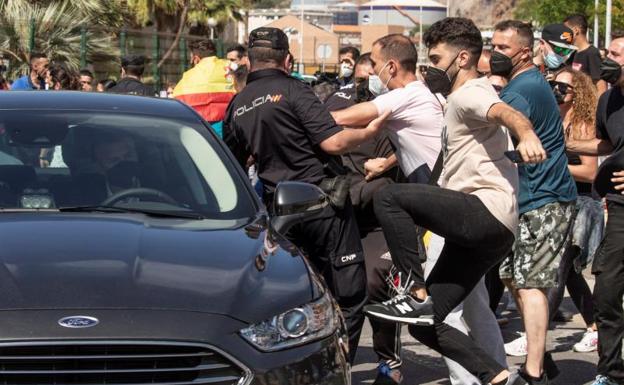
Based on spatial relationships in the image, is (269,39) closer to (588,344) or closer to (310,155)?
(310,155)

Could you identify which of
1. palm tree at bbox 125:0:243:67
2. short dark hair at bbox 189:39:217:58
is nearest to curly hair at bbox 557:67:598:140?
short dark hair at bbox 189:39:217:58

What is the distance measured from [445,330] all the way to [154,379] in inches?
86.8

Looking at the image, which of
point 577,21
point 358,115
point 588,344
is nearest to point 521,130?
point 358,115

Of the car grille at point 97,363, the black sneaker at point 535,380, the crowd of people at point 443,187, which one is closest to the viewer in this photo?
the car grille at point 97,363

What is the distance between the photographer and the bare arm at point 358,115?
639 centimetres

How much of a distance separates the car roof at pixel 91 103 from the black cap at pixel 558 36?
3.99m

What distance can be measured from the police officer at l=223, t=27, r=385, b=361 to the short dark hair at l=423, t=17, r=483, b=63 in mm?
671

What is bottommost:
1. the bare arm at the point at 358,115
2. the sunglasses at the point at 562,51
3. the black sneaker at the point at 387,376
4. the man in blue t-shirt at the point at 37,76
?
the black sneaker at the point at 387,376

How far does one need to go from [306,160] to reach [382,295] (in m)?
0.97

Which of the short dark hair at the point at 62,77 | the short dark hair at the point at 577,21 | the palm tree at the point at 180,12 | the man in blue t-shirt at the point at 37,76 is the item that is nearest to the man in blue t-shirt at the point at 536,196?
the short dark hair at the point at 577,21

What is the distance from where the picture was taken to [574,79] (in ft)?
26.8

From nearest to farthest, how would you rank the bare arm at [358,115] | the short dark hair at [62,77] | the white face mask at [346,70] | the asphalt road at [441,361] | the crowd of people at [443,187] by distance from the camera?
the crowd of people at [443,187] → the bare arm at [358,115] → the asphalt road at [441,361] → the short dark hair at [62,77] → the white face mask at [346,70]

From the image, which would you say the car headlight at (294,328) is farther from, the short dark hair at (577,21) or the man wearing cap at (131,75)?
the short dark hair at (577,21)

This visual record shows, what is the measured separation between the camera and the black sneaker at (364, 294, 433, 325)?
18.3 ft
